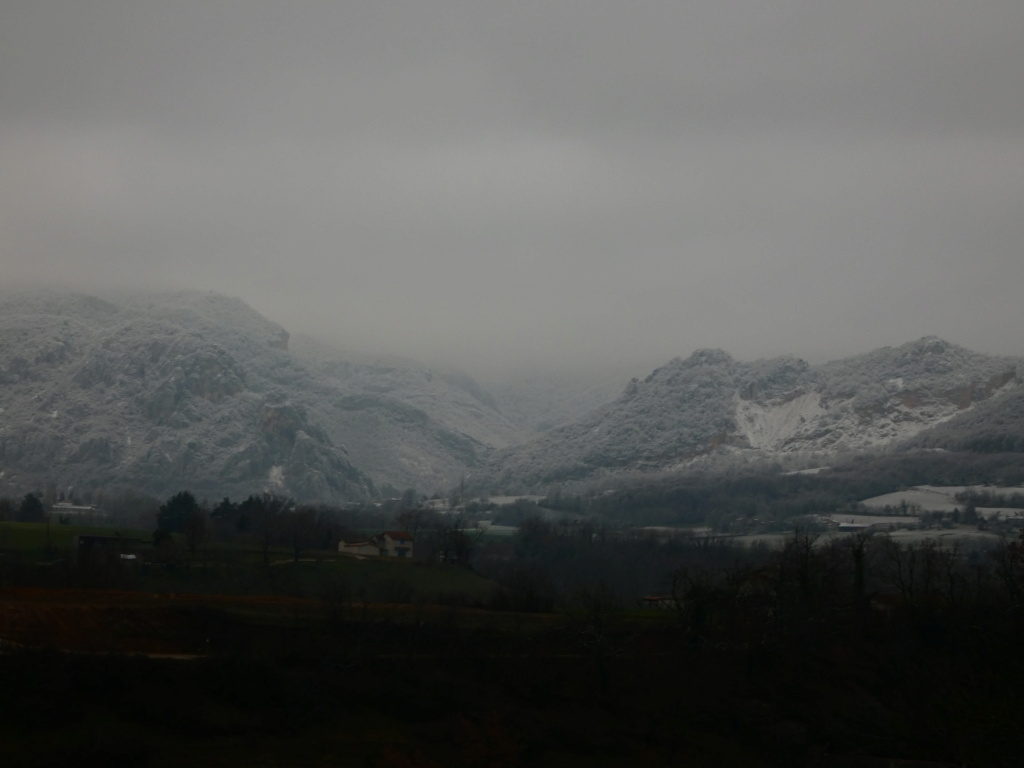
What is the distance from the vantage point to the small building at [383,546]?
464 feet

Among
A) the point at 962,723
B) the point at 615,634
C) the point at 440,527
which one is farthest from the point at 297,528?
the point at 962,723

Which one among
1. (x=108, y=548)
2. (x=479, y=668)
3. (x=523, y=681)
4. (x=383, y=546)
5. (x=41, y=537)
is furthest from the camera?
(x=383, y=546)

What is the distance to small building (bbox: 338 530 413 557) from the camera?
14138 centimetres

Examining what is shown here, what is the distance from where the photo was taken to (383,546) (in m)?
145

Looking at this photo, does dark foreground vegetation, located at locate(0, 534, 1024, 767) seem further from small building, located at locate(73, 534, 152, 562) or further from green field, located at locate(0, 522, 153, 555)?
green field, located at locate(0, 522, 153, 555)

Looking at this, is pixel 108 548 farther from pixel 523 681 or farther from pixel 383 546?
pixel 523 681

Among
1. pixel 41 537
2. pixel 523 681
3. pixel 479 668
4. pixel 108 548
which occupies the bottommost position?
pixel 523 681

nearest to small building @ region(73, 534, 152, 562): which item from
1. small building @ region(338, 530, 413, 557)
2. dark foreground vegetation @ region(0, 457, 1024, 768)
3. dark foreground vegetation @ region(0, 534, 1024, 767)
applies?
dark foreground vegetation @ region(0, 457, 1024, 768)

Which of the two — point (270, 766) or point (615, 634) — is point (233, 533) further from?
point (270, 766)

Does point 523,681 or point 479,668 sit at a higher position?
point 479,668

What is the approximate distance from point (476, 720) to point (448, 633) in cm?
1332

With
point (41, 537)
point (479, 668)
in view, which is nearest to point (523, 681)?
point (479, 668)

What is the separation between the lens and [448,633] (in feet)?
274

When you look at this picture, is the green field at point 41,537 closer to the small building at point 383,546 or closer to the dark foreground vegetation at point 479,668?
the dark foreground vegetation at point 479,668
